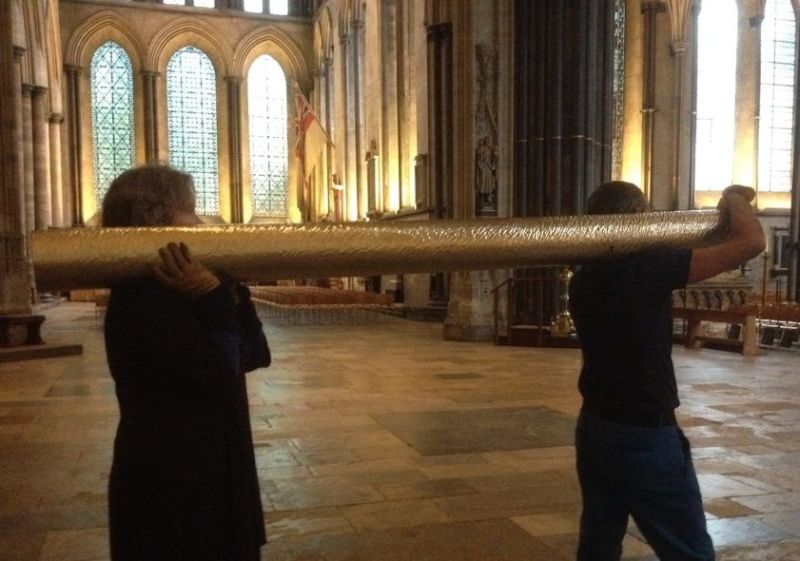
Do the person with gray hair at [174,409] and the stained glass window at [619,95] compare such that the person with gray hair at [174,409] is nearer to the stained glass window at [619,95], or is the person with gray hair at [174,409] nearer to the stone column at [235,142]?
the stained glass window at [619,95]

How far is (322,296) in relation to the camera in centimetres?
1653

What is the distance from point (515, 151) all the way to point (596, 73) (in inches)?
75.7

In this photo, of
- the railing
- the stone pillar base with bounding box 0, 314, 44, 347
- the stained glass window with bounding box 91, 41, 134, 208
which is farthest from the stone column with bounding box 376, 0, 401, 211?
the stained glass window with bounding box 91, 41, 134, 208

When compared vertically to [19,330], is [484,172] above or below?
above

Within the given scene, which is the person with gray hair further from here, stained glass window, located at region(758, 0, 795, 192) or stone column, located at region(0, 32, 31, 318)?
stained glass window, located at region(758, 0, 795, 192)

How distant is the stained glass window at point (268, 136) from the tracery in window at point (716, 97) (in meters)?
18.6

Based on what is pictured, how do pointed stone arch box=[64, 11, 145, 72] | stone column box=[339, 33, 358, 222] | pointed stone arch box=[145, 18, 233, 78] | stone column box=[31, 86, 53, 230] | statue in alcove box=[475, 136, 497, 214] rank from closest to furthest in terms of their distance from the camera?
statue in alcove box=[475, 136, 497, 214], stone column box=[31, 86, 53, 230], stone column box=[339, 33, 358, 222], pointed stone arch box=[64, 11, 145, 72], pointed stone arch box=[145, 18, 233, 78]

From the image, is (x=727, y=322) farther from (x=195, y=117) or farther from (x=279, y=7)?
(x=279, y=7)

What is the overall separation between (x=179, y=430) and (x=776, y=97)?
81.6 feet

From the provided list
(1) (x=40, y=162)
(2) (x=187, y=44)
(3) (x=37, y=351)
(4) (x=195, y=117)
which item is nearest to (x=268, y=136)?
(4) (x=195, y=117)

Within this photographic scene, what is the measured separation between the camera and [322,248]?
152 cm

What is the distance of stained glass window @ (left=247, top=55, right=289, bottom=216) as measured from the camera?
33969 millimetres

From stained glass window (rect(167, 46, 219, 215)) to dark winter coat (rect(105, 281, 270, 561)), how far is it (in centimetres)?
3248

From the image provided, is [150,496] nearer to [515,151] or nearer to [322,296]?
[515,151]
